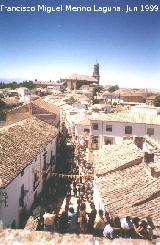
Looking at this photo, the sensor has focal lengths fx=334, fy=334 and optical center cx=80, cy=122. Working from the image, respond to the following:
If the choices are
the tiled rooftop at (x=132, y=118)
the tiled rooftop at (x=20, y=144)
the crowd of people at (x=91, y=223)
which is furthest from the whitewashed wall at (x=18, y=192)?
the tiled rooftop at (x=132, y=118)

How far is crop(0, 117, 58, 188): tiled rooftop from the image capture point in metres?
18.3

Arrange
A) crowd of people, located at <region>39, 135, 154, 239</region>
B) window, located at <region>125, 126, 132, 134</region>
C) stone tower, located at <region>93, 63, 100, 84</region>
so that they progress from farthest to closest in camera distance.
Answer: stone tower, located at <region>93, 63, 100, 84</region> < window, located at <region>125, 126, 132, 134</region> < crowd of people, located at <region>39, 135, 154, 239</region>

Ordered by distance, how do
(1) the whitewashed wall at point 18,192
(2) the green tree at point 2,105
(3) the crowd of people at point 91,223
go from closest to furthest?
(3) the crowd of people at point 91,223, (1) the whitewashed wall at point 18,192, (2) the green tree at point 2,105

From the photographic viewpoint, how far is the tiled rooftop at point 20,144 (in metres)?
18.3

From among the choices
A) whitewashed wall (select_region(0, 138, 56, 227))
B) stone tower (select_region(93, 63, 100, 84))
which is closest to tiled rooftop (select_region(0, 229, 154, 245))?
whitewashed wall (select_region(0, 138, 56, 227))

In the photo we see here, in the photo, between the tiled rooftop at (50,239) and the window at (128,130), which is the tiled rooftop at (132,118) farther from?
the tiled rooftop at (50,239)

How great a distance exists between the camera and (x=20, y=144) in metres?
23.1

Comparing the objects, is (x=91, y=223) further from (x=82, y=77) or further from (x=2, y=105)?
(x=82, y=77)

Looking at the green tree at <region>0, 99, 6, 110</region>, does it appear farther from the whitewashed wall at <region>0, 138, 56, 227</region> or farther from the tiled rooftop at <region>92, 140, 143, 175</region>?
the tiled rooftop at <region>92, 140, 143, 175</region>

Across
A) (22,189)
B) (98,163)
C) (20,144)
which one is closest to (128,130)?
(98,163)

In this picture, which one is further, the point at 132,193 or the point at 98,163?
the point at 98,163

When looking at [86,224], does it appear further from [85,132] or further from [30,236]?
[85,132]

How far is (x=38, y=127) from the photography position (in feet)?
98.0

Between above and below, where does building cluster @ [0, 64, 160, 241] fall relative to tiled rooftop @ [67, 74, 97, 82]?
below
